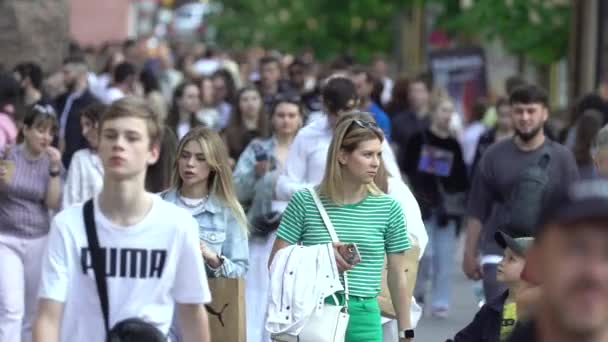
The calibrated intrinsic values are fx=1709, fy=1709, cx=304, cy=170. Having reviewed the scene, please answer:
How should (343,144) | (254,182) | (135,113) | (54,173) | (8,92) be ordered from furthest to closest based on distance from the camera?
1. (8,92)
2. (254,182)
3. (54,173)
4. (343,144)
5. (135,113)

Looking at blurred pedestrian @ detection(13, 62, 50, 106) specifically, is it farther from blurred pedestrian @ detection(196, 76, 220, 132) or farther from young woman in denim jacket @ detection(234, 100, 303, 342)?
young woman in denim jacket @ detection(234, 100, 303, 342)

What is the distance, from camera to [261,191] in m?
11.2

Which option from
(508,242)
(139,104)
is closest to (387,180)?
(508,242)

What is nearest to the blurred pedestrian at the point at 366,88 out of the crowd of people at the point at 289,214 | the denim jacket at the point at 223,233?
the crowd of people at the point at 289,214

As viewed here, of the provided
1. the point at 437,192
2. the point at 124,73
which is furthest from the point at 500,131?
the point at 124,73

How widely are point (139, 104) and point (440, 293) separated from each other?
8974 mm

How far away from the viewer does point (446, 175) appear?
47.9ft

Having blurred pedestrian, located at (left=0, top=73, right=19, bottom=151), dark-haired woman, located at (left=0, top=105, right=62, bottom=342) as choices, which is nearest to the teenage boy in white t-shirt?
dark-haired woman, located at (left=0, top=105, right=62, bottom=342)

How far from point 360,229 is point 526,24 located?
690 inches

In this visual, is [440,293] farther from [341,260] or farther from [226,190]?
[341,260]

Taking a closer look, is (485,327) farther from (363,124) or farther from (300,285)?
(363,124)

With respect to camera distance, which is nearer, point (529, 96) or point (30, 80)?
point (529, 96)

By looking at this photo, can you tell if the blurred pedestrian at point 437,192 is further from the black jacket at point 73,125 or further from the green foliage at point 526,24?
the green foliage at point 526,24

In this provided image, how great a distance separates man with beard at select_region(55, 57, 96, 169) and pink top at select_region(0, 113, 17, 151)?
1623mm
